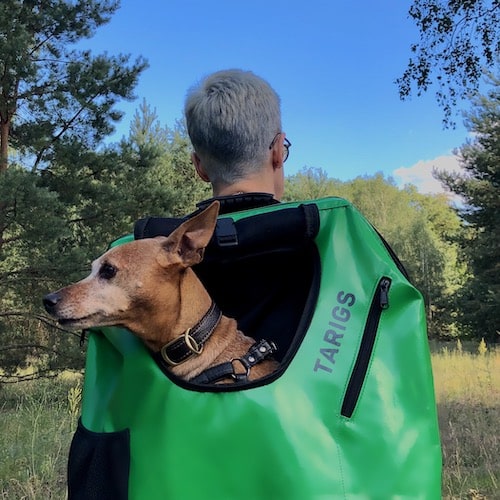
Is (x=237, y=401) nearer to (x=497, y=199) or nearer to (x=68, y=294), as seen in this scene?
(x=68, y=294)

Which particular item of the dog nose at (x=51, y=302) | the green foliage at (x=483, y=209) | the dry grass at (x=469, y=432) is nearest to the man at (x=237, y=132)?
A: the dog nose at (x=51, y=302)

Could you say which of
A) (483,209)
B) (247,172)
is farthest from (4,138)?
(483,209)

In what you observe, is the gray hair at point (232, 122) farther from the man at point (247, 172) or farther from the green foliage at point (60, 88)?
the green foliage at point (60, 88)

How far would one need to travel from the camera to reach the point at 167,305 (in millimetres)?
1863

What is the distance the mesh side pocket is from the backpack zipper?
0.58 m

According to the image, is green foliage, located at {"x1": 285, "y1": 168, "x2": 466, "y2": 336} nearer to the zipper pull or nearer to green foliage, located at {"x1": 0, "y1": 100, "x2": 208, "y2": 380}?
green foliage, located at {"x1": 0, "y1": 100, "x2": 208, "y2": 380}

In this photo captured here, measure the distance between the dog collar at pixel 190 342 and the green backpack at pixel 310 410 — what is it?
10 centimetres

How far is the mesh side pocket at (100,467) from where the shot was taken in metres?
1.49

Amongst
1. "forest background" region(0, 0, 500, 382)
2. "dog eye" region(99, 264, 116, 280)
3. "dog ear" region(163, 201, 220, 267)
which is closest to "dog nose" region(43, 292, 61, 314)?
"dog eye" region(99, 264, 116, 280)

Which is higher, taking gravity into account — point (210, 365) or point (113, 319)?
point (113, 319)

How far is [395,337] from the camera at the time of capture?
1.47 m

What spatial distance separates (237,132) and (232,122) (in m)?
0.04

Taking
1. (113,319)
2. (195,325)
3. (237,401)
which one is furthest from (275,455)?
(113,319)

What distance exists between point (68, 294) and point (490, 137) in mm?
23210
